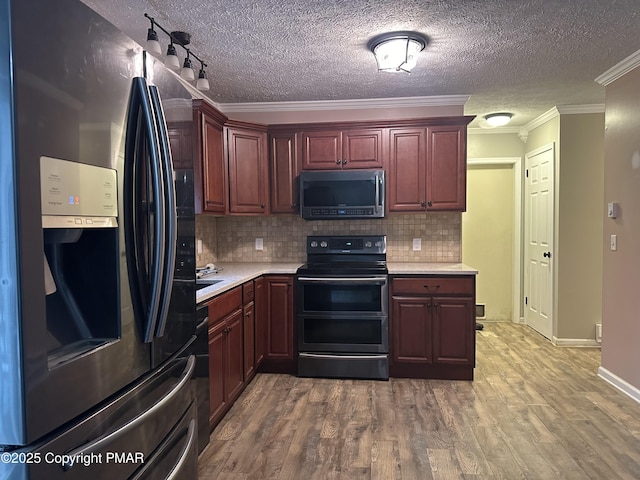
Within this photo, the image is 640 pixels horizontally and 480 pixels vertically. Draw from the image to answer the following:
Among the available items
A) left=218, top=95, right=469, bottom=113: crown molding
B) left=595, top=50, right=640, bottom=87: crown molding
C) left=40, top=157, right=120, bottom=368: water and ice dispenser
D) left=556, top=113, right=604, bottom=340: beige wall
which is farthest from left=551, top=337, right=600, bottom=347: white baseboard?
left=40, top=157, right=120, bottom=368: water and ice dispenser

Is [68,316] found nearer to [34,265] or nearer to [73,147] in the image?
[34,265]

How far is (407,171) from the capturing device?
3523mm

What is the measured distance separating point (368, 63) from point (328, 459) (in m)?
2.55

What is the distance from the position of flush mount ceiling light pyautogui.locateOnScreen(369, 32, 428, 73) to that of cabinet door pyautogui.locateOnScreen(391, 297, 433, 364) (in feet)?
5.70

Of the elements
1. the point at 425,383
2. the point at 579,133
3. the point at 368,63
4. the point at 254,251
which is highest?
the point at 368,63

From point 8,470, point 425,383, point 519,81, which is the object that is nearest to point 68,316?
point 8,470

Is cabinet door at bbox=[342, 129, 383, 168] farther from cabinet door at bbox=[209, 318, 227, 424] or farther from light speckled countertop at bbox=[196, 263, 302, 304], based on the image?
cabinet door at bbox=[209, 318, 227, 424]

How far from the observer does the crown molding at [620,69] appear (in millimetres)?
2725

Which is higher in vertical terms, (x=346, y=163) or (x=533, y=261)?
(x=346, y=163)

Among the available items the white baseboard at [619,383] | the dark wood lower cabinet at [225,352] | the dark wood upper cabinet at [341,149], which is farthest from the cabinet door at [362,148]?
the white baseboard at [619,383]

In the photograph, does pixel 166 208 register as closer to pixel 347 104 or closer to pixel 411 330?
pixel 411 330

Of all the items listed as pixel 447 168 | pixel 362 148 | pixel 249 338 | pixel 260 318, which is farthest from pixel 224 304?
pixel 447 168

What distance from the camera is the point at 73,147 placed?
90cm

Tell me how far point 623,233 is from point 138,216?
3270mm
